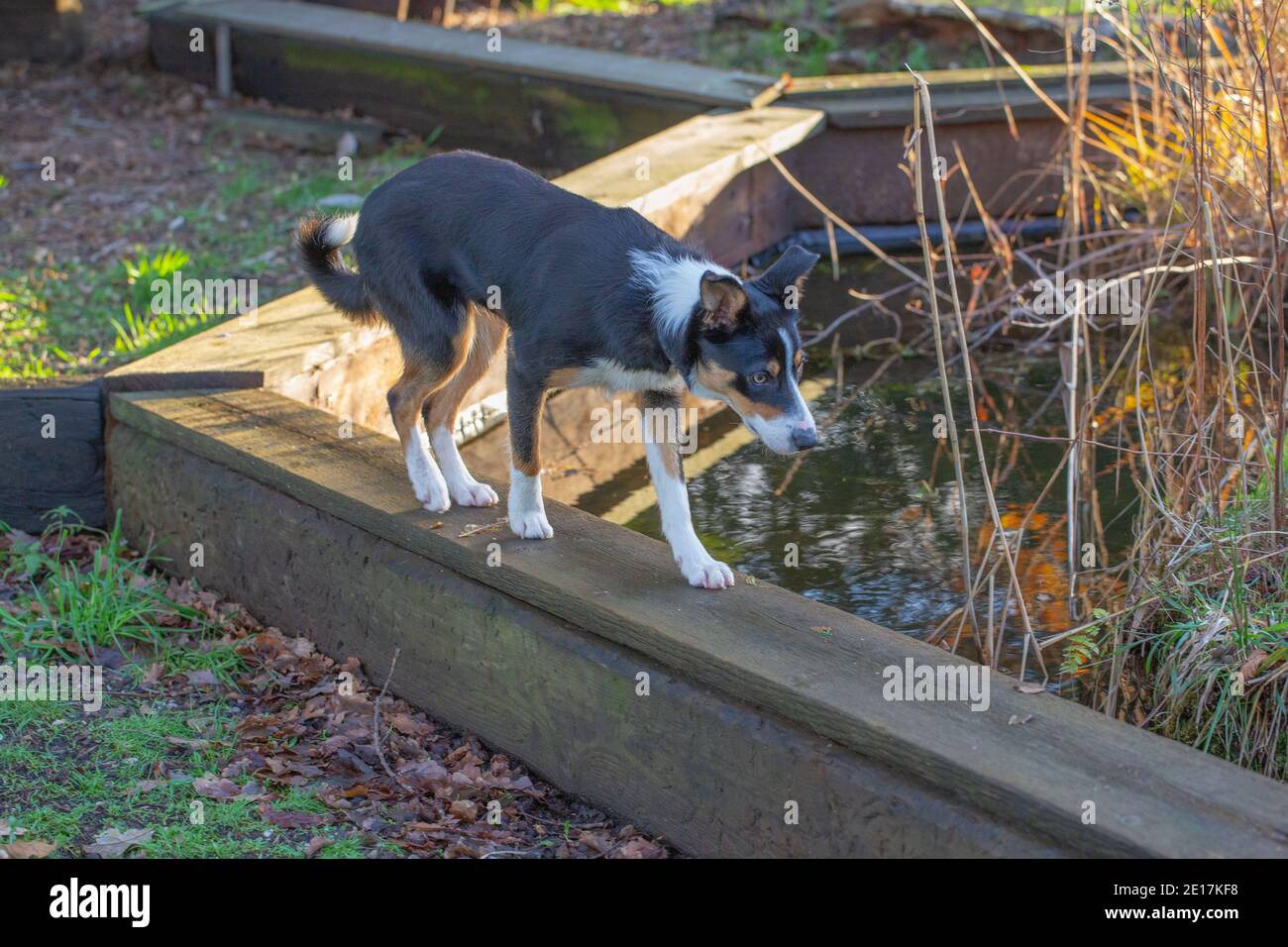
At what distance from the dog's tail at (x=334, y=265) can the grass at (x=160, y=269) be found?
5.33 ft

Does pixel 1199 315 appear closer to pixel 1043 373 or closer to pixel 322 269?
pixel 322 269

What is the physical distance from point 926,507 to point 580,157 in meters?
4.30

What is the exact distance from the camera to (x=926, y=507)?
553 centimetres

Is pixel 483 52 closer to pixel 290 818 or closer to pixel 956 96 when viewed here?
pixel 956 96

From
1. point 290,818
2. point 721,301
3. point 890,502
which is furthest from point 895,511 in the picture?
point 290,818

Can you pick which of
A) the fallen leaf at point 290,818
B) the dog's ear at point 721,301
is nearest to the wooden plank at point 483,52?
the dog's ear at point 721,301

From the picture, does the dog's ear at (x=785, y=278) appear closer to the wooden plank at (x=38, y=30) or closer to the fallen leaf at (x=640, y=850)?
the fallen leaf at (x=640, y=850)

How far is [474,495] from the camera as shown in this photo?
4.28 meters

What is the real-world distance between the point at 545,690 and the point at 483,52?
632cm

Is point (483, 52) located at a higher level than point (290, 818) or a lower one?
higher

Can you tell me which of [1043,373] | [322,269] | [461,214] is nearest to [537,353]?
[461,214]

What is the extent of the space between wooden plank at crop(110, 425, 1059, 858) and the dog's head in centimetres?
67

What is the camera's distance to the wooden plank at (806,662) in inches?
108
